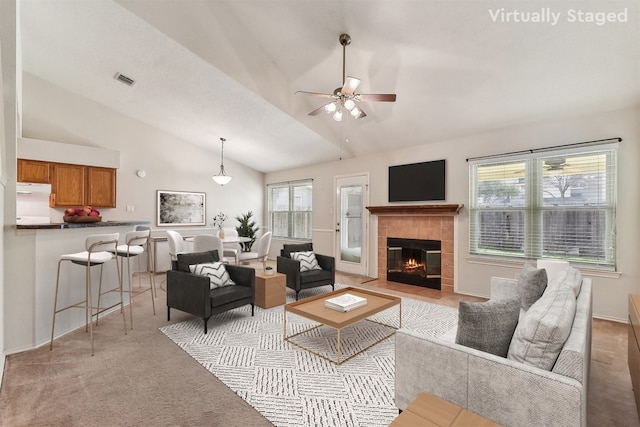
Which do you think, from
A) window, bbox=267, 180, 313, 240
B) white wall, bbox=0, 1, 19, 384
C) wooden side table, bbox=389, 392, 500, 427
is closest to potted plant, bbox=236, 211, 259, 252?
window, bbox=267, 180, 313, 240

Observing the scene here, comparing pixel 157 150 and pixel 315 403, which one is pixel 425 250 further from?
pixel 157 150

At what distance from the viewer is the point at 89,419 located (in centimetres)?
192

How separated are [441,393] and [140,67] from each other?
5.24m

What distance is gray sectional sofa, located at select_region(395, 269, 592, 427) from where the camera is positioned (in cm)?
125

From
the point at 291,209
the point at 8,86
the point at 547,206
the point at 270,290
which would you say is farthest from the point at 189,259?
the point at 547,206

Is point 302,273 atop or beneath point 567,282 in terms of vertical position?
beneath

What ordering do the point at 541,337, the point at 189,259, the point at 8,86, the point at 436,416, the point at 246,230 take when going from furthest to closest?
the point at 246,230
the point at 189,259
the point at 8,86
the point at 541,337
the point at 436,416

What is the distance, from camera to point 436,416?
128 centimetres

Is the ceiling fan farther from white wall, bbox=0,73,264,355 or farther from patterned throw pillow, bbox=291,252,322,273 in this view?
white wall, bbox=0,73,264,355

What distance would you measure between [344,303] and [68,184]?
5.43m

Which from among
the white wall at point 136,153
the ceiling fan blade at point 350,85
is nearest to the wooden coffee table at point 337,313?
the ceiling fan blade at point 350,85

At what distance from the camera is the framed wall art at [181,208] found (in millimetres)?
6887

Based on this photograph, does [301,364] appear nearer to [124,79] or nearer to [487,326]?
[487,326]

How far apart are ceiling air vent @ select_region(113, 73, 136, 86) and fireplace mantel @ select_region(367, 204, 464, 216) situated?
452cm
